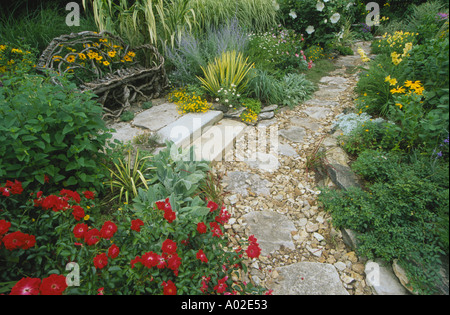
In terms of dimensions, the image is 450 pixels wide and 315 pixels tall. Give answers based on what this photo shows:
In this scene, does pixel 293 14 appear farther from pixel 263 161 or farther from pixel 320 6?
pixel 263 161

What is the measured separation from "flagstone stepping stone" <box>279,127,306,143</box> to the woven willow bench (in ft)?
6.74

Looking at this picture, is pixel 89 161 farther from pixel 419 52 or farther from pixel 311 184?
pixel 419 52

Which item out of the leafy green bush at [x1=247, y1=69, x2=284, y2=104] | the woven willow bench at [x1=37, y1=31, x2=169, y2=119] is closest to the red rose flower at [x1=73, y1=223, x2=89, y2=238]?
the woven willow bench at [x1=37, y1=31, x2=169, y2=119]

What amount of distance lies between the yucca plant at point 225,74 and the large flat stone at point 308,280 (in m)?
2.59

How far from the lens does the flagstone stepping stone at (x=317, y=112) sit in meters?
3.80

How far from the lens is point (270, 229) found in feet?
7.14

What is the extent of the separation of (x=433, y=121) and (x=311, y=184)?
3.68 feet

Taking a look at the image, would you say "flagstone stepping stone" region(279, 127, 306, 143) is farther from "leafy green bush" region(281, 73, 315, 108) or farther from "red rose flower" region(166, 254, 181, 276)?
"red rose flower" region(166, 254, 181, 276)

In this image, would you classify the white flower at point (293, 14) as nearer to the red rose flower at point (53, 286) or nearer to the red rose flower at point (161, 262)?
the red rose flower at point (161, 262)

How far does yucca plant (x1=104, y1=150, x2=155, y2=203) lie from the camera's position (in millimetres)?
2160

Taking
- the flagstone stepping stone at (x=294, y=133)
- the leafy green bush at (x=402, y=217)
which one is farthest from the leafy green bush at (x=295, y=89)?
the leafy green bush at (x=402, y=217)

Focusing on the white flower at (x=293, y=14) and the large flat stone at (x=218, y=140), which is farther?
the white flower at (x=293, y=14)

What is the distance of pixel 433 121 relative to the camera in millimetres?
1864

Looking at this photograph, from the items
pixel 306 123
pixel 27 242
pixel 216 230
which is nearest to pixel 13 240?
pixel 27 242
